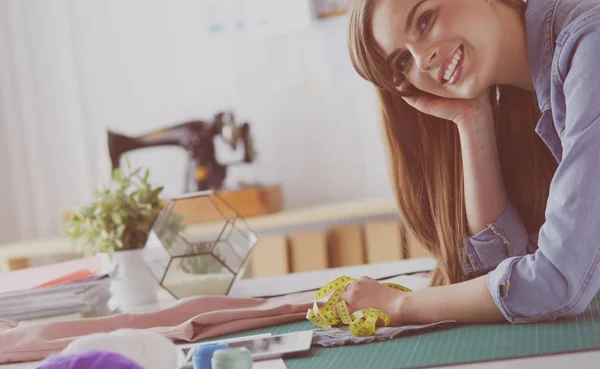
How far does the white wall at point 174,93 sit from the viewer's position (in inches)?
145

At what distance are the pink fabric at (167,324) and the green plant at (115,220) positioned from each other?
0.36 metres

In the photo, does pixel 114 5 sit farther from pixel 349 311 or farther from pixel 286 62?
pixel 349 311

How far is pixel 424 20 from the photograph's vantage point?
1528 mm

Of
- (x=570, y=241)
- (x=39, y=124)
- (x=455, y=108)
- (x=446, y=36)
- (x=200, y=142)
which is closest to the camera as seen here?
(x=570, y=241)

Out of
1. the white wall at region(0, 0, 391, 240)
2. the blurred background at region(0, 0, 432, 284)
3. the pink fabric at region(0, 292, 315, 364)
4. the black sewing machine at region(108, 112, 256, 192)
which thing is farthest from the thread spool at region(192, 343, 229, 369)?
the white wall at region(0, 0, 391, 240)

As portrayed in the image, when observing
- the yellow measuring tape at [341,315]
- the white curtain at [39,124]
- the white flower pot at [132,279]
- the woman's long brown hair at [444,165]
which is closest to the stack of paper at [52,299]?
the white flower pot at [132,279]

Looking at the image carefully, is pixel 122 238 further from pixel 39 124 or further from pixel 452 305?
pixel 39 124

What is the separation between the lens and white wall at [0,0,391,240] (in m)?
3.69

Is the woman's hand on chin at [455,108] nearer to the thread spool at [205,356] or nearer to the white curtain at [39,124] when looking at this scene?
the thread spool at [205,356]

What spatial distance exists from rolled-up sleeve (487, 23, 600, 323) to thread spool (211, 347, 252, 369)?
17.8 inches

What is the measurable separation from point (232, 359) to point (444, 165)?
3.11 feet

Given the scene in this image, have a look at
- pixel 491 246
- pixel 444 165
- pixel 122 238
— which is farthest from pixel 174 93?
pixel 491 246

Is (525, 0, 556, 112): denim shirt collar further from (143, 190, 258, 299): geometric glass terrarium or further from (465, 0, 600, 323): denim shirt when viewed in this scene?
(143, 190, 258, 299): geometric glass terrarium

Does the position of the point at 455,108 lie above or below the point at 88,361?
above
